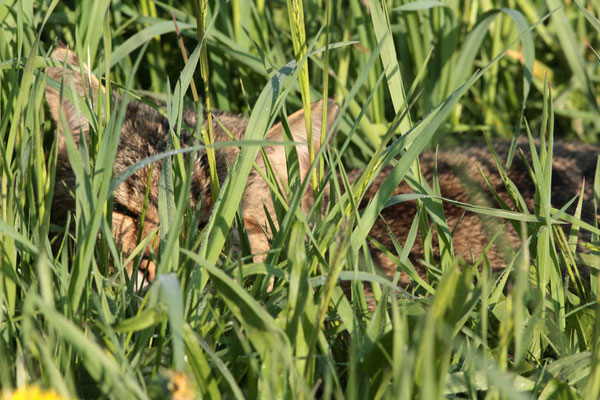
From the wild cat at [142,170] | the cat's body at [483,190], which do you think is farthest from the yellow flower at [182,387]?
the cat's body at [483,190]

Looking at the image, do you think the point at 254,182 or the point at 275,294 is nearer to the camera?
the point at 275,294

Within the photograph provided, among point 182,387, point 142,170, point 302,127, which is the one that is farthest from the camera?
point 302,127

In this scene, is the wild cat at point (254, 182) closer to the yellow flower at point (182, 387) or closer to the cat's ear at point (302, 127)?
the cat's ear at point (302, 127)

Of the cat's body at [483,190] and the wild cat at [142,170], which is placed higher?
the wild cat at [142,170]

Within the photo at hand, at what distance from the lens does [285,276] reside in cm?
130

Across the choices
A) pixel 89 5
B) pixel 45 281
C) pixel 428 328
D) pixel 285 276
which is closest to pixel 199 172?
pixel 89 5

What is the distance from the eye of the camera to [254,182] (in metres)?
2.35

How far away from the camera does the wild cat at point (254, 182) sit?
2.30 m

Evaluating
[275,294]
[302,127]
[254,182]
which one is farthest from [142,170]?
[275,294]

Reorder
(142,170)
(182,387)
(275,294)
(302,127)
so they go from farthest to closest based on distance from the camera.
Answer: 1. (302,127)
2. (142,170)
3. (275,294)
4. (182,387)

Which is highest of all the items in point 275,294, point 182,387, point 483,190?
point 182,387

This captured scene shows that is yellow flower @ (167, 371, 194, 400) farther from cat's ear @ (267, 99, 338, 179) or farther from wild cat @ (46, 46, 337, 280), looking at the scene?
cat's ear @ (267, 99, 338, 179)

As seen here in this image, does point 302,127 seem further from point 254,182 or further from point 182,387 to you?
point 182,387

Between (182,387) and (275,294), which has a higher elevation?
(182,387)
